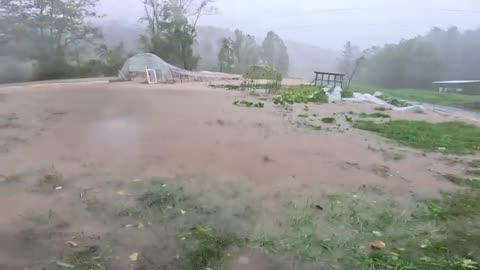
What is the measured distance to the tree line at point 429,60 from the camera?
24.0 m

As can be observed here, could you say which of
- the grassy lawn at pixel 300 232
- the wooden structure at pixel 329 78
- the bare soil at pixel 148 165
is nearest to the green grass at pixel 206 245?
the grassy lawn at pixel 300 232

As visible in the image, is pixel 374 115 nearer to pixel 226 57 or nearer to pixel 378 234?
pixel 378 234

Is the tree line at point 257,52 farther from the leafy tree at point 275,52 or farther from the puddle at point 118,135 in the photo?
the puddle at point 118,135

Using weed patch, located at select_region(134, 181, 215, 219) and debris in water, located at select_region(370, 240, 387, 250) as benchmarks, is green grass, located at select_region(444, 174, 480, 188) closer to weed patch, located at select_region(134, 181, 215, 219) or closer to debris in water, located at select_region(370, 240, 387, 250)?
debris in water, located at select_region(370, 240, 387, 250)

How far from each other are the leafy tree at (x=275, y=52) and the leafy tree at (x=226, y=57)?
164 inches

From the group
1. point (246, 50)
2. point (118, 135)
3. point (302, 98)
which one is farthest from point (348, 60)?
point (118, 135)

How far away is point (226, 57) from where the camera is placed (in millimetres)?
28156

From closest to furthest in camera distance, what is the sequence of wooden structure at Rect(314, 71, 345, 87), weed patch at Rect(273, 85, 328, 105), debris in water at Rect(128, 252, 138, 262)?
debris in water at Rect(128, 252, 138, 262)
weed patch at Rect(273, 85, 328, 105)
wooden structure at Rect(314, 71, 345, 87)

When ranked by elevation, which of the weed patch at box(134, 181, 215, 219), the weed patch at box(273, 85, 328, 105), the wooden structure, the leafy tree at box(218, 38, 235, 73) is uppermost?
the leafy tree at box(218, 38, 235, 73)

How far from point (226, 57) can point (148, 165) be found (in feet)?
80.9

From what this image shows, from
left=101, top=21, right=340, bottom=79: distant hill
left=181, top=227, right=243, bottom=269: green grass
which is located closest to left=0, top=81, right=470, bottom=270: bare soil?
left=181, top=227, right=243, bottom=269: green grass

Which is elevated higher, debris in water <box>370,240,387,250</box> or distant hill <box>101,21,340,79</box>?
distant hill <box>101,21,340,79</box>

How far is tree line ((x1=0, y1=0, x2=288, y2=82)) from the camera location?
60.2 ft

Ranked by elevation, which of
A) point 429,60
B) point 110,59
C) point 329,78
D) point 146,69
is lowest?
point 329,78
